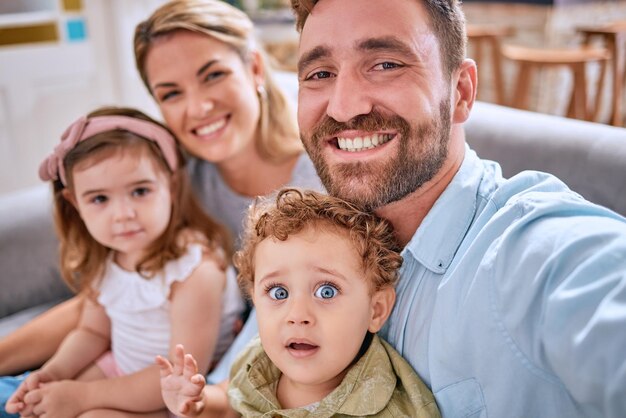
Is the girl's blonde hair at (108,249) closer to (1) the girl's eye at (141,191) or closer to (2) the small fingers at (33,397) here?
(1) the girl's eye at (141,191)

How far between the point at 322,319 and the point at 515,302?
1.09 ft

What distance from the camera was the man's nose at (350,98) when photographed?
1.14 m

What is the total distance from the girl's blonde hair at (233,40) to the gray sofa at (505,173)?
2.01ft

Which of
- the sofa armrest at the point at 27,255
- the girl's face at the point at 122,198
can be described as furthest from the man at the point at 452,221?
the sofa armrest at the point at 27,255

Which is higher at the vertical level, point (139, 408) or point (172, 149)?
point (172, 149)

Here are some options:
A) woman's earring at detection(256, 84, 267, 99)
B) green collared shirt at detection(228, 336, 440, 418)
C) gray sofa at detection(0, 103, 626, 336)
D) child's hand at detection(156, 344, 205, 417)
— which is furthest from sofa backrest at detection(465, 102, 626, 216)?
child's hand at detection(156, 344, 205, 417)

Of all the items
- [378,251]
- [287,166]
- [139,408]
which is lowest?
[139,408]

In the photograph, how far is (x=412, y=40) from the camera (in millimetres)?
1137

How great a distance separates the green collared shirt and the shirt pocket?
0.03m

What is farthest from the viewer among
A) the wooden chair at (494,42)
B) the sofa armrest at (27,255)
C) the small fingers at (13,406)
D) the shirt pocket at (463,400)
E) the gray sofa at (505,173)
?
the wooden chair at (494,42)

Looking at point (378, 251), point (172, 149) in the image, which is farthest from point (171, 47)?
point (378, 251)

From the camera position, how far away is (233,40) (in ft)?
6.09

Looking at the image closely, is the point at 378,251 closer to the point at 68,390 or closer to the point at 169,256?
the point at 169,256

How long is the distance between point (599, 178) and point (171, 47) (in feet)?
4.06
